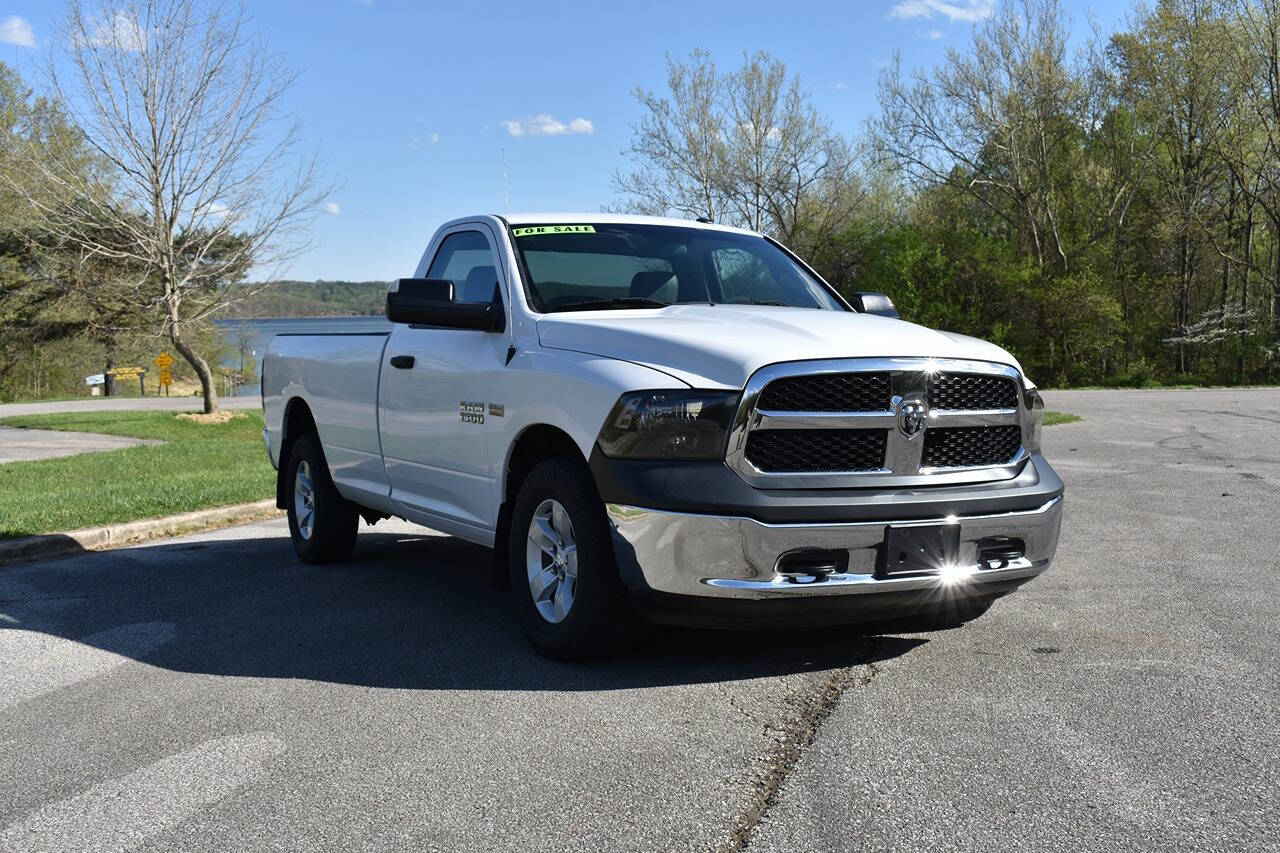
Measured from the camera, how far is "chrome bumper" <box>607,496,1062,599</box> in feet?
14.3

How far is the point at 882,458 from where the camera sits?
4547 mm

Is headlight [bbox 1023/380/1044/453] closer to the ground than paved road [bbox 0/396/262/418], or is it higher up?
higher up

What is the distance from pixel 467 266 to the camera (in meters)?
6.41

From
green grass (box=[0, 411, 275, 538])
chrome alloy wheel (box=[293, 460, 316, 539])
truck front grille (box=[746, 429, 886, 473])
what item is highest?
truck front grille (box=[746, 429, 886, 473])

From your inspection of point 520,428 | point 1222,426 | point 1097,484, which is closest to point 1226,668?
point 520,428

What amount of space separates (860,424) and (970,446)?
23.5 inches

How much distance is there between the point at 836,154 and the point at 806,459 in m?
38.4

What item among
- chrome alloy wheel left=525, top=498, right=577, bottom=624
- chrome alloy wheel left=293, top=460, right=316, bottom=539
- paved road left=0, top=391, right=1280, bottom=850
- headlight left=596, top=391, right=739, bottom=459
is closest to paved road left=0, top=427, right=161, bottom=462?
chrome alloy wheel left=293, top=460, right=316, bottom=539

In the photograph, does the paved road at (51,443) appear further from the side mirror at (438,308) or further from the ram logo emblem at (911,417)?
the ram logo emblem at (911,417)

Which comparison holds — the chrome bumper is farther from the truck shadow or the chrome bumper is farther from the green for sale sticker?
the green for sale sticker

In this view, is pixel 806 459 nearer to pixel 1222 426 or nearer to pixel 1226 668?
pixel 1226 668

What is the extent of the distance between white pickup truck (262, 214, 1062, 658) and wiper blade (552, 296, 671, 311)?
0.01 meters

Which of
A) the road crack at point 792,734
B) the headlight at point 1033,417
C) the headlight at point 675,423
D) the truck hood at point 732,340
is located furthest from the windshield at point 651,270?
the road crack at point 792,734

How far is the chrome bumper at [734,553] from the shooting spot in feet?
14.3
